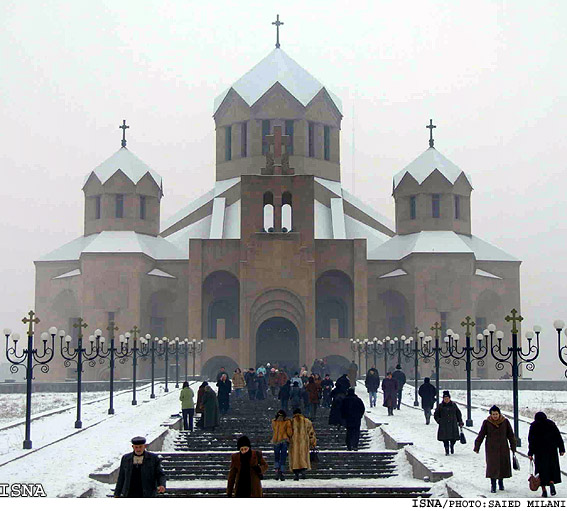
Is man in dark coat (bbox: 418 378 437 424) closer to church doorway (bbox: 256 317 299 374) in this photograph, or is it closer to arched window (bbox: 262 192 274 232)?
arched window (bbox: 262 192 274 232)

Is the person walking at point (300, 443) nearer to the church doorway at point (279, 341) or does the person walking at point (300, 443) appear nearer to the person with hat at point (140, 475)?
the person with hat at point (140, 475)

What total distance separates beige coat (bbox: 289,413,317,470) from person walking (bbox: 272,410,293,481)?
10cm

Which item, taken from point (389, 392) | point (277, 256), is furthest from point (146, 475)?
point (277, 256)

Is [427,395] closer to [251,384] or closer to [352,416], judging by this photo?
[352,416]

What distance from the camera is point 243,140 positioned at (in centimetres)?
5219

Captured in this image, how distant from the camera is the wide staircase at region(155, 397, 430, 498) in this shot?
1253 centimetres

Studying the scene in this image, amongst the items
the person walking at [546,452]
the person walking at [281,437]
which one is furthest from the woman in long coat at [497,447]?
the person walking at [281,437]

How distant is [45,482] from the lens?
40.3 ft

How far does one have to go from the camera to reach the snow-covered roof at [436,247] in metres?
45.8

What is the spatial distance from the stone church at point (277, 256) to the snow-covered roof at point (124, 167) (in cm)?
8

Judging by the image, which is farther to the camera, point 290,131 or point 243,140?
point 243,140

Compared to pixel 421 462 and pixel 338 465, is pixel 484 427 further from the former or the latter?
pixel 338 465

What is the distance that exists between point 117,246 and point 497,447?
35.9 meters

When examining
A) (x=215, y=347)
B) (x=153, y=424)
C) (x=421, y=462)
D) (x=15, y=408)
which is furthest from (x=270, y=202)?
(x=421, y=462)
